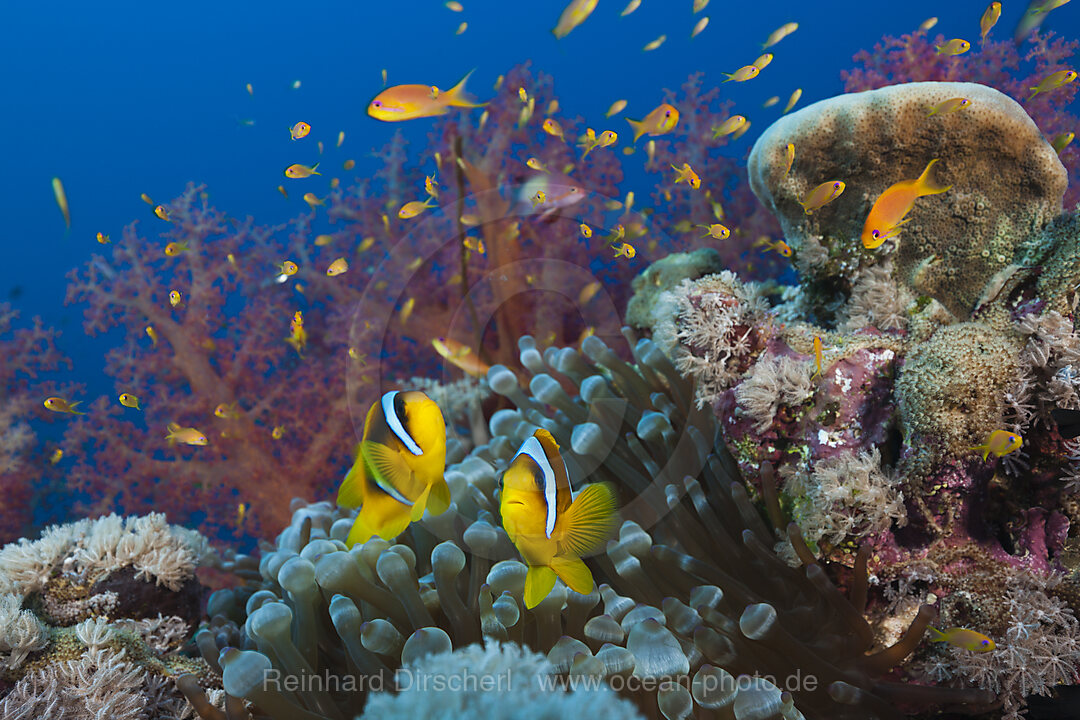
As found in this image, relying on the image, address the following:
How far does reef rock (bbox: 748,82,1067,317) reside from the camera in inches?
89.3

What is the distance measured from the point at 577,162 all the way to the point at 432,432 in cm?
476

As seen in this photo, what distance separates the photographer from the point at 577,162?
550cm

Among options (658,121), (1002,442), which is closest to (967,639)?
(1002,442)

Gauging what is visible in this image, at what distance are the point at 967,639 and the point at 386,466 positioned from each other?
1518 millimetres

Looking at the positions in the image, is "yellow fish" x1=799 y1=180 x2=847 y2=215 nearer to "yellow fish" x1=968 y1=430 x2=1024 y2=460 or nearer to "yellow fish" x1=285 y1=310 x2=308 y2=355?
"yellow fish" x1=968 y1=430 x2=1024 y2=460

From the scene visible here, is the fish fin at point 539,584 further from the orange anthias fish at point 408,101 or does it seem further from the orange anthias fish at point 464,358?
the orange anthias fish at point 464,358

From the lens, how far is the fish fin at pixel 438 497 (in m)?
1.41

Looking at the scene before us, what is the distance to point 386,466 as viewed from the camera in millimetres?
1266

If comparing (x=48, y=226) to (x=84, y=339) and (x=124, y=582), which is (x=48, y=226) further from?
(x=124, y=582)

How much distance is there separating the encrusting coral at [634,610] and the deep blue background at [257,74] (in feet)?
75.7

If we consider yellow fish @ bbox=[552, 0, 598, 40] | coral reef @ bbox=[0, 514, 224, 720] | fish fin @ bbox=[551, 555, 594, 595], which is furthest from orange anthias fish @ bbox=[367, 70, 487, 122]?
fish fin @ bbox=[551, 555, 594, 595]

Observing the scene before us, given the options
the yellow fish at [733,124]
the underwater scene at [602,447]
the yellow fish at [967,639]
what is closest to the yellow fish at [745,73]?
the underwater scene at [602,447]

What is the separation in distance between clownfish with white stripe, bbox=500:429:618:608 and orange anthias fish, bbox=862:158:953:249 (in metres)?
1.60

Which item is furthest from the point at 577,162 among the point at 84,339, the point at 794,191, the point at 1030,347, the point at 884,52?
the point at 84,339
